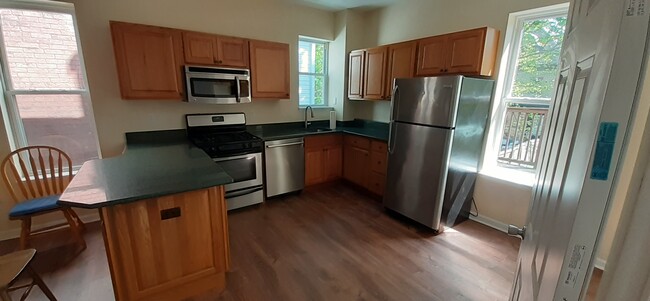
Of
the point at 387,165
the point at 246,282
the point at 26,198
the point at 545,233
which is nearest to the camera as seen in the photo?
the point at 545,233

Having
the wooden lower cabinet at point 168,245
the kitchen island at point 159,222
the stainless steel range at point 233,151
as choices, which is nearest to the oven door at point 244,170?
the stainless steel range at point 233,151

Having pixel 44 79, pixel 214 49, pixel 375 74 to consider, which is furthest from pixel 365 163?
pixel 44 79

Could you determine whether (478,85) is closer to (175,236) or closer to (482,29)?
(482,29)

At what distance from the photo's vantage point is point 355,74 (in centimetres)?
415

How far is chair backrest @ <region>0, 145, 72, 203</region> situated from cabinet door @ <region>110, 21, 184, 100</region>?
94 cm

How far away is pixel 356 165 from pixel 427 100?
5.21ft

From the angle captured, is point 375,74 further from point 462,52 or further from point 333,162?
point 333,162

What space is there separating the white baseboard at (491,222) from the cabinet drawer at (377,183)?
1115mm

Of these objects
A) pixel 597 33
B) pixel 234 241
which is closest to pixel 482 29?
pixel 597 33

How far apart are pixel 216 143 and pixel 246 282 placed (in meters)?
1.60

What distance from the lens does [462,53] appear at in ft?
9.09

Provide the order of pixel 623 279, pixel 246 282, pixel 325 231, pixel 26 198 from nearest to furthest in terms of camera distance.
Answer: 1. pixel 623 279
2. pixel 246 282
3. pixel 26 198
4. pixel 325 231

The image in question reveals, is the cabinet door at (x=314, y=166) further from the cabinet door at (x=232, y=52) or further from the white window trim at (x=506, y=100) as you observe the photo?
the white window trim at (x=506, y=100)

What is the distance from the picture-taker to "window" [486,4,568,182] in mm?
2522
